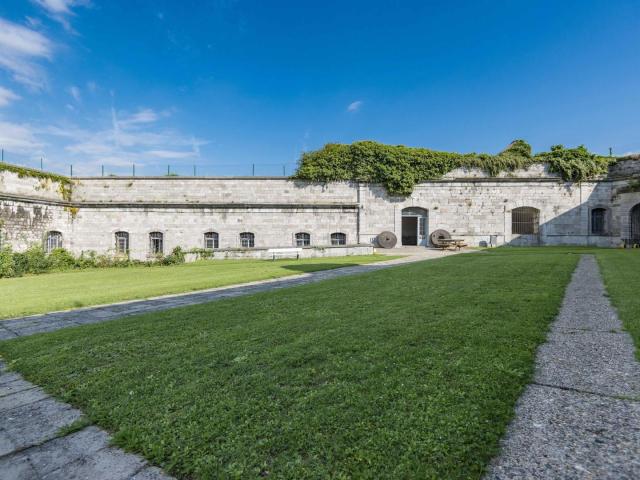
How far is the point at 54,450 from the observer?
2.19m

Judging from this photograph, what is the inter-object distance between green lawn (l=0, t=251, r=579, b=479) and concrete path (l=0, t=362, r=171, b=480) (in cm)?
10

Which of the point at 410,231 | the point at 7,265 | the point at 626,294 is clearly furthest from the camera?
the point at 410,231

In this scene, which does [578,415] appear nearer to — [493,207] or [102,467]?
[102,467]

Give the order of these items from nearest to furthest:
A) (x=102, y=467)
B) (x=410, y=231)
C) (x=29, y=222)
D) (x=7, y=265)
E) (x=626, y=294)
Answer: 1. (x=102, y=467)
2. (x=626, y=294)
3. (x=7, y=265)
4. (x=29, y=222)
5. (x=410, y=231)

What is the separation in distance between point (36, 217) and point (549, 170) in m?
32.7

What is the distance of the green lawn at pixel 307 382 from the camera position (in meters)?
1.94

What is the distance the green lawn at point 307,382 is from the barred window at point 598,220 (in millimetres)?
21759

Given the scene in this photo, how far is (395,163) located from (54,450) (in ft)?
76.7

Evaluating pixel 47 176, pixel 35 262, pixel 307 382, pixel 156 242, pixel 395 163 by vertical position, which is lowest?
pixel 307 382

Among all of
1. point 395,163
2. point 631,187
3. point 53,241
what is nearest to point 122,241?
point 53,241

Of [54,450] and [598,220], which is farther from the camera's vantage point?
[598,220]

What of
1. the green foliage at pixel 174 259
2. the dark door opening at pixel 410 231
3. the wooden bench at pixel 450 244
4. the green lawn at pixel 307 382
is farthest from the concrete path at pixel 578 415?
the dark door opening at pixel 410 231

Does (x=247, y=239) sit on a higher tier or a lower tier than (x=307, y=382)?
higher

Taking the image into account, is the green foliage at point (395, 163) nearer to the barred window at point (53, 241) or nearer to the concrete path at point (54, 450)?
the barred window at point (53, 241)
